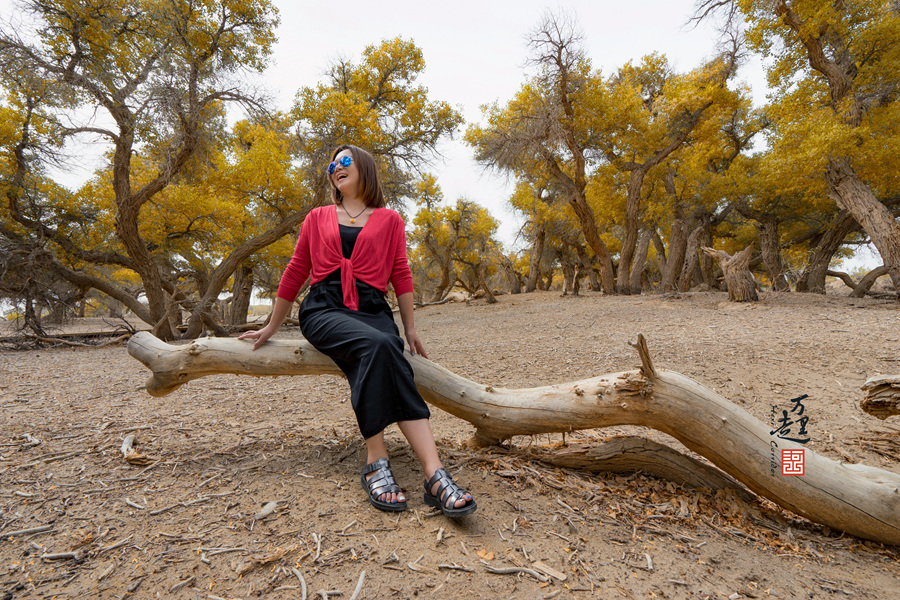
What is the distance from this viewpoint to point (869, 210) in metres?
6.64

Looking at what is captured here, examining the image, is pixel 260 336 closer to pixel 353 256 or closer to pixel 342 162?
pixel 353 256

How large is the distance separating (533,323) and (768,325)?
3.53m

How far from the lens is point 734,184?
11383 millimetres

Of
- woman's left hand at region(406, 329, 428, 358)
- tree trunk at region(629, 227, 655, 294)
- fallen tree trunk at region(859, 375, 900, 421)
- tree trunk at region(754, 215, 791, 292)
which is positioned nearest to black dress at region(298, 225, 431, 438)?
woman's left hand at region(406, 329, 428, 358)

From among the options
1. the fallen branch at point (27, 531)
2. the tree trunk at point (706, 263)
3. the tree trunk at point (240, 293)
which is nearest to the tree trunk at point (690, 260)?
the tree trunk at point (706, 263)

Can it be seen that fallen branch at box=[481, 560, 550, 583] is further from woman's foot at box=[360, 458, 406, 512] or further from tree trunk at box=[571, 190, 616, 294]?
tree trunk at box=[571, 190, 616, 294]

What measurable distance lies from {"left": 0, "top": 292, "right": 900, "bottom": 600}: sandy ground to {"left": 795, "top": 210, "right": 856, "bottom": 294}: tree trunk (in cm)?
962

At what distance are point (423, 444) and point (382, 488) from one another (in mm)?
237

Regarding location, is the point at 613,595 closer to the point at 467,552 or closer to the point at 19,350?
the point at 467,552

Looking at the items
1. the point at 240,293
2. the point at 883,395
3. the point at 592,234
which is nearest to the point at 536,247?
the point at 592,234

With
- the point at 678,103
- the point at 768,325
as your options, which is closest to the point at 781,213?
the point at 678,103

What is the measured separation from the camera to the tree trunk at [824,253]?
9.98m

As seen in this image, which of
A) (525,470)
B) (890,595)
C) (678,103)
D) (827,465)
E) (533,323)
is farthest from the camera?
(678,103)

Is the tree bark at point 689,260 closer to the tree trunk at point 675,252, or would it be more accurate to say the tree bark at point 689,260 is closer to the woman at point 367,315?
the tree trunk at point 675,252
